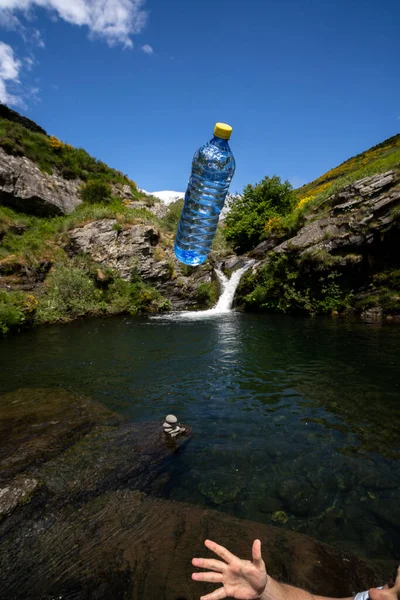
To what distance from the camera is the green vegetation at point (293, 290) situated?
1756 cm

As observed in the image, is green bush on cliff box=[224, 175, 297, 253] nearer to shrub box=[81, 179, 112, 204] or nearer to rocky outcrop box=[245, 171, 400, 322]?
rocky outcrop box=[245, 171, 400, 322]

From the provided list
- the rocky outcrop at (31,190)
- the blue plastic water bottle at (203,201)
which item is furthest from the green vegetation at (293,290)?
the rocky outcrop at (31,190)

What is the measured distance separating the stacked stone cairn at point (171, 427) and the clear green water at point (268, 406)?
27 cm

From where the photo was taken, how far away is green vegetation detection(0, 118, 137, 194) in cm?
2638

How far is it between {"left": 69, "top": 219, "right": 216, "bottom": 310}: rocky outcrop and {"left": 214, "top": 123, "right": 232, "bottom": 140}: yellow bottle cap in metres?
18.6

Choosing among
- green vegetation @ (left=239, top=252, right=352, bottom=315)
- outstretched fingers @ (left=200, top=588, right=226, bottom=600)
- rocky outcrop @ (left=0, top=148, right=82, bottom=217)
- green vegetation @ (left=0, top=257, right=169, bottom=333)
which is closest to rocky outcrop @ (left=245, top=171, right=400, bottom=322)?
green vegetation @ (left=239, top=252, right=352, bottom=315)

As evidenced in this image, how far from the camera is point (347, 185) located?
18641 millimetres

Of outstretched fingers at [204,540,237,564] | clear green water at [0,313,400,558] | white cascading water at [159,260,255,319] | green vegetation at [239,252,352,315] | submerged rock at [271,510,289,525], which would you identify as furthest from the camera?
white cascading water at [159,260,255,319]

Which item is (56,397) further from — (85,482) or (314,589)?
(314,589)

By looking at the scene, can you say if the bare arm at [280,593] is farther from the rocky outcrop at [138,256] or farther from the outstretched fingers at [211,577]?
the rocky outcrop at [138,256]

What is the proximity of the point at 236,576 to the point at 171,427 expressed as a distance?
3171 millimetres

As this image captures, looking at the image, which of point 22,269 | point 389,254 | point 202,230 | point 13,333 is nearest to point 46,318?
point 13,333

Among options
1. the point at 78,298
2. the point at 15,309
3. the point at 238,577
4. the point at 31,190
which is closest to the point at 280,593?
the point at 238,577

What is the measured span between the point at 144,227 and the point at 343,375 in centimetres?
1961
